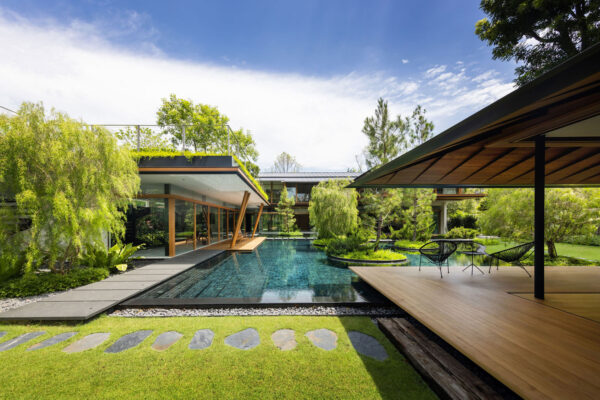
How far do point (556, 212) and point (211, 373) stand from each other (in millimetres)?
10906

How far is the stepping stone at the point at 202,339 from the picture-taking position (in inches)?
120

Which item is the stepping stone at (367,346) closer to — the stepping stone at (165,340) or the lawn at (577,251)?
the stepping stone at (165,340)

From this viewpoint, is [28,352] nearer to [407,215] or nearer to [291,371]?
[291,371]

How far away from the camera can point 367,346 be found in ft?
10.1

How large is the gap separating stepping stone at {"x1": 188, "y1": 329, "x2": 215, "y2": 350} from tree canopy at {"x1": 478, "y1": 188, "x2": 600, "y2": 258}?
10.4m

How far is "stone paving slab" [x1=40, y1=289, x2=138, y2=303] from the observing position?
459 cm

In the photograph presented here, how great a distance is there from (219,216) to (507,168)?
1531cm

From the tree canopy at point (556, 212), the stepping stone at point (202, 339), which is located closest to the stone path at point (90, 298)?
the stepping stone at point (202, 339)

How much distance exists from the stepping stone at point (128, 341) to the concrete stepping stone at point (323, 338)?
2291 millimetres

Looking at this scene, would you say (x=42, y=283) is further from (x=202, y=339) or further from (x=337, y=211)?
(x=337, y=211)

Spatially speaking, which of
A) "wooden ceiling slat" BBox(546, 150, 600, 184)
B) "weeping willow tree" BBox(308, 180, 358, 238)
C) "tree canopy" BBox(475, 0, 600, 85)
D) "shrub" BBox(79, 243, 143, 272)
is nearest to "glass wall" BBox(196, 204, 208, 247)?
"shrub" BBox(79, 243, 143, 272)

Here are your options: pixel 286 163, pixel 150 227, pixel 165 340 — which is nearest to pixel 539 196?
pixel 165 340

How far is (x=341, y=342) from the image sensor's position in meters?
3.16

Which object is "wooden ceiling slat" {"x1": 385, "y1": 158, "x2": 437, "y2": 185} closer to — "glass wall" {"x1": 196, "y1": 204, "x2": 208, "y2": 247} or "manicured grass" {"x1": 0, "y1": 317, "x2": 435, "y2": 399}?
"manicured grass" {"x1": 0, "y1": 317, "x2": 435, "y2": 399}
